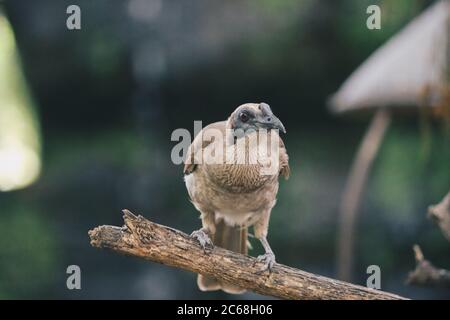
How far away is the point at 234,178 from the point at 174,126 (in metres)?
5.69

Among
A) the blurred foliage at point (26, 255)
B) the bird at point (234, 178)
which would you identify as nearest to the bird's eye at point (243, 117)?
the bird at point (234, 178)

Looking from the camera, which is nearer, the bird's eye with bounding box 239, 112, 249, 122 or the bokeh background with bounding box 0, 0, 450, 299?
the bird's eye with bounding box 239, 112, 249, 122

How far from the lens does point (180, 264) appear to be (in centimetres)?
320

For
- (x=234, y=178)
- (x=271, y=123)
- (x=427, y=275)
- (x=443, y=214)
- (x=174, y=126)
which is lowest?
(x=427, y=275)

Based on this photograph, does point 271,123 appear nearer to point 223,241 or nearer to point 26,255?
point 223,241

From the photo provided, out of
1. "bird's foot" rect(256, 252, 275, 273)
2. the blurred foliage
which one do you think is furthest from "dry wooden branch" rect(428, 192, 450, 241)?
the blurred foliage

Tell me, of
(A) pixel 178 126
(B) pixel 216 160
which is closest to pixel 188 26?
(A) pixel 178 126

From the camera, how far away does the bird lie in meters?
3.25

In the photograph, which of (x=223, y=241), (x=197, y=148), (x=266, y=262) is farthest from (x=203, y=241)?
(x=223, y=241)

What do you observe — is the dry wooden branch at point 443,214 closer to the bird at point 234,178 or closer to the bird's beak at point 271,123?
the bird at point 234,178

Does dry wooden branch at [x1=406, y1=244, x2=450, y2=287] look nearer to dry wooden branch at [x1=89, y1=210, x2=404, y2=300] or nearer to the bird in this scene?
dry wooden branch at [x1=89, y1=210, x2=404, y2=300]

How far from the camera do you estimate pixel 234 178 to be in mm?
3551

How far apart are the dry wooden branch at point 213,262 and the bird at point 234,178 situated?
6cm

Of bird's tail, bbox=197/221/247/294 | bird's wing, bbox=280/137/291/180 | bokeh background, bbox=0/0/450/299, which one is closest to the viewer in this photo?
bird's wing, bbox=280/137/291/180
